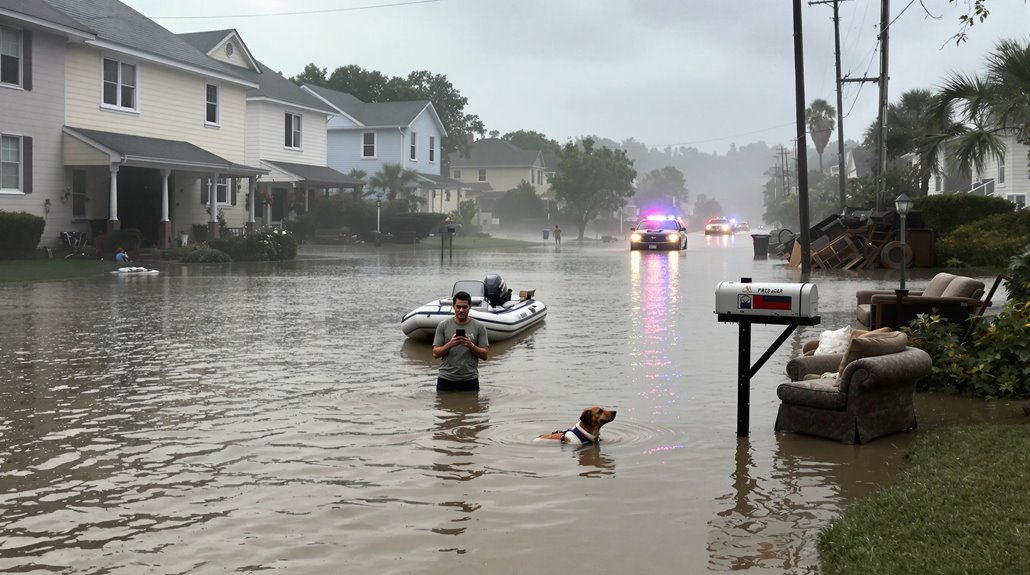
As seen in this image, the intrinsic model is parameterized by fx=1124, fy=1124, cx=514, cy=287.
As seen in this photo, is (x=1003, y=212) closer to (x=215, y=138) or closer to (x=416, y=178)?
(x=215, y=138)

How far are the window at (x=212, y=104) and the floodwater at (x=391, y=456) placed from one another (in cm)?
2746

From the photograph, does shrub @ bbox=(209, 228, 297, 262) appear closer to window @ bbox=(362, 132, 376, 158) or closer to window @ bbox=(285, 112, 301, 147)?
window @ bbox=(285, 112, 301, 147)

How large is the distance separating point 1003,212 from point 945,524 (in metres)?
35.9

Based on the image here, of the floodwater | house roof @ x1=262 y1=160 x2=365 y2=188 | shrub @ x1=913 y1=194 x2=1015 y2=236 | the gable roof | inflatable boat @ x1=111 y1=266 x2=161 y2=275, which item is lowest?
the floodwater

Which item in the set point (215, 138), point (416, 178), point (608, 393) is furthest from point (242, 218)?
point (608, 393)

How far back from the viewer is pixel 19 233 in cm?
→ 3341

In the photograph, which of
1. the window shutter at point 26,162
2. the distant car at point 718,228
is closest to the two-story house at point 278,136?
the window shutter at point 26,162

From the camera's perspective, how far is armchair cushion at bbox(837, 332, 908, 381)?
9.70m

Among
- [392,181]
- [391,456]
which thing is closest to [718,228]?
[392,181]

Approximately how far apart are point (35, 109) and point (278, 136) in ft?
63.0

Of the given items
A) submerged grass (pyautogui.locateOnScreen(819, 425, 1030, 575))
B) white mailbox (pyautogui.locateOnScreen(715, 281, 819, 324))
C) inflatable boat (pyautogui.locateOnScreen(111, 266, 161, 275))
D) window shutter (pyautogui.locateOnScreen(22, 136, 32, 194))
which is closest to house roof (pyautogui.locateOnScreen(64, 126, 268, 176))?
window shutter (pyautogui.locateOnScreen(22, 136, 32, 194))

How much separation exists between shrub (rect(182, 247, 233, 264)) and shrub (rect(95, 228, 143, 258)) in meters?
1.81

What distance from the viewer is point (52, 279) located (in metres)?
28.7

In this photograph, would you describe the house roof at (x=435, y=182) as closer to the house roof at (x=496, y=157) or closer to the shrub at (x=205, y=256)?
the shrub at (x=205, y=256)
